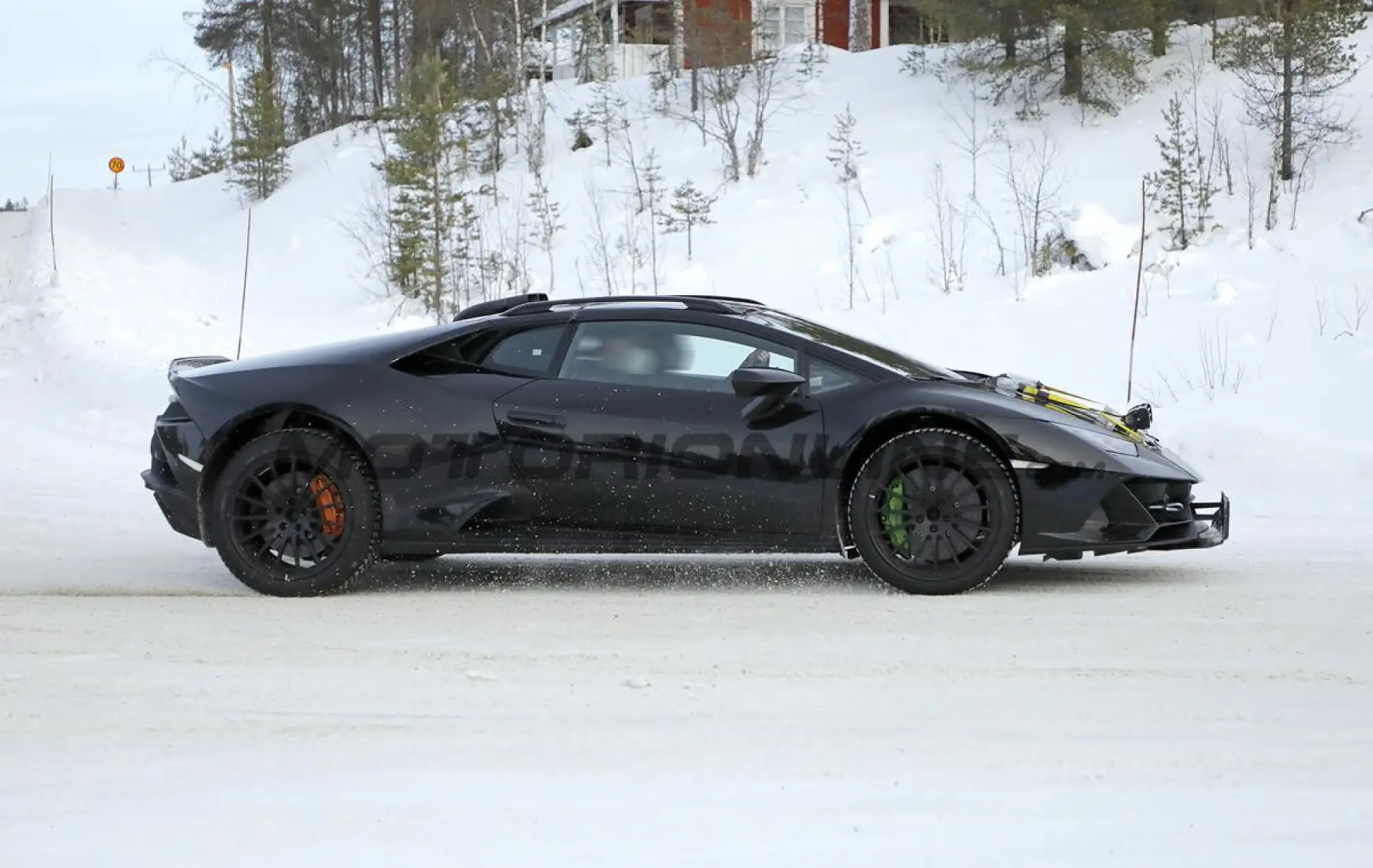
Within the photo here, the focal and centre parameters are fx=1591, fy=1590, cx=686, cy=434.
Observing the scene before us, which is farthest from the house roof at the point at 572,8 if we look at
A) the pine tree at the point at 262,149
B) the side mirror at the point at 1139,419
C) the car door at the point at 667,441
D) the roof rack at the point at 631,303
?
the car door at the point at 667,441

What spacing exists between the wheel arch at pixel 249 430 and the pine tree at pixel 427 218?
53.9 ft

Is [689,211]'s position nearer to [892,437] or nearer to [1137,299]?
[1137,299]

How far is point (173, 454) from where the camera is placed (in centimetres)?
741

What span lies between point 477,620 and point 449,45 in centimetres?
3723

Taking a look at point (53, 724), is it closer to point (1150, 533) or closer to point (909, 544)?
point (909, 544)

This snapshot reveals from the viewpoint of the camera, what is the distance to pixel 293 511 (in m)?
7.23

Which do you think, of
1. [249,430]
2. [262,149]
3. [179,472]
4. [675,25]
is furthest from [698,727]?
[262,149]

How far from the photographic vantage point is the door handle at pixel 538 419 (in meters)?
7.05

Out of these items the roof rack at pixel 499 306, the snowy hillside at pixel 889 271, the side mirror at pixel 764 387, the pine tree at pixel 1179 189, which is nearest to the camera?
the side mirror at pixel 764 387

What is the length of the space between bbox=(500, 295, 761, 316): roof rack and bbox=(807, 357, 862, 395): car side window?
0.53 m

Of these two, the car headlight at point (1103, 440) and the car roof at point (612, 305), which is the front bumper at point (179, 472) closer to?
the car roof at point (612, 305)

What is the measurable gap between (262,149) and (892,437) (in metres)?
33.7

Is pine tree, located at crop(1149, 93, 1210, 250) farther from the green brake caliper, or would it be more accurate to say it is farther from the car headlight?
the green brake caliper

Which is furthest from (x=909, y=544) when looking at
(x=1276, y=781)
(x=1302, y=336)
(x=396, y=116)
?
(x=396, y=116)
